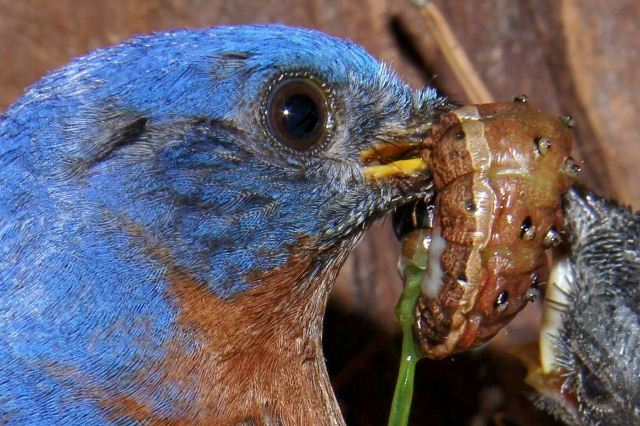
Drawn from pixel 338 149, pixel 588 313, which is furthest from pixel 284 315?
pixel 588 313

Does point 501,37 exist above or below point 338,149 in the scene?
above

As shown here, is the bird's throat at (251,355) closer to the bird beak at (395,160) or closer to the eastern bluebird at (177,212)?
the eastern bluebird at (177,212)

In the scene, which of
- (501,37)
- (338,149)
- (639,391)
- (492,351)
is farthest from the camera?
(501,37)

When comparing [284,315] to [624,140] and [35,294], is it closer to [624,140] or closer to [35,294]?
[35,294]

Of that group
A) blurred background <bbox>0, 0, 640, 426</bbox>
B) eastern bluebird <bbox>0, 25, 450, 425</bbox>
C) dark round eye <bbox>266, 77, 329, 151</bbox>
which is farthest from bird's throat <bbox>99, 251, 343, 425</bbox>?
blurred background <bbox>0, 0, 640, 426</bbox>

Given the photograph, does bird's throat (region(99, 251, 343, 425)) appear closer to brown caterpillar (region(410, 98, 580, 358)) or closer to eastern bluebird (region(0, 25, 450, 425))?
eastern bluebird (region(0, 25, 450, 425))

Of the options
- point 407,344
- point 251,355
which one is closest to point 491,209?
point 407,344

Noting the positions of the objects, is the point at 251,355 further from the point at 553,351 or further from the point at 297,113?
the point at 553,351
